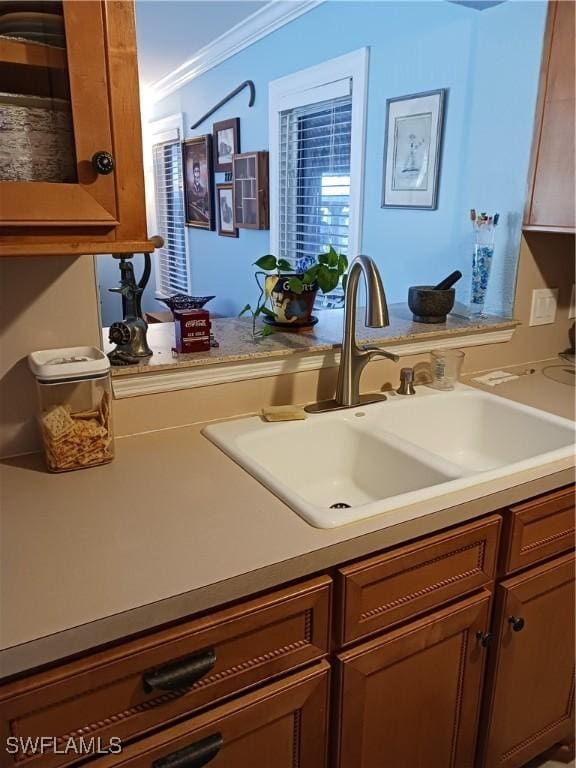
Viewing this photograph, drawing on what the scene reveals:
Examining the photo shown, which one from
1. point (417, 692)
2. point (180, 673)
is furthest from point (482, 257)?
point (180, 673)

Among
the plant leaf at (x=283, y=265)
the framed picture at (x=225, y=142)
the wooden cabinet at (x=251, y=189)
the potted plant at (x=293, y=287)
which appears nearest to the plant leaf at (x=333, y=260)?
the potted plant at (x=293, y=287)

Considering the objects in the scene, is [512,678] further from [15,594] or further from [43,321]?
[43,321]

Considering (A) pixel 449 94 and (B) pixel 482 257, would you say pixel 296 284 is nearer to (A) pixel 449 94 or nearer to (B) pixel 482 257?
(B) pixel 482 257

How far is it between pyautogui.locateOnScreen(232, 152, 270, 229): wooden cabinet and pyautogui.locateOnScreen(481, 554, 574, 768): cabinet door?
283 cm

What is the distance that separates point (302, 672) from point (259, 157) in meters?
3.15

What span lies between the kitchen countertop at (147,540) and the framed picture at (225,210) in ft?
10.1

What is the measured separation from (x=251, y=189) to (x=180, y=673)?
3.28m

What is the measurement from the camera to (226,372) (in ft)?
4.59

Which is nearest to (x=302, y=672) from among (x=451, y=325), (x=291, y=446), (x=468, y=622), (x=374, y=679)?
(x=374, y=679)

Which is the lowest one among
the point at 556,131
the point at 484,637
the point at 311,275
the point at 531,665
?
the point at 531,665

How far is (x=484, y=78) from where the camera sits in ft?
5.89

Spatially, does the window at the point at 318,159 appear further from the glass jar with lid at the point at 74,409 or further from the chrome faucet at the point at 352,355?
the glass jar with lid at the point at 74,409

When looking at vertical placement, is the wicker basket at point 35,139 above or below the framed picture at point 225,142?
below

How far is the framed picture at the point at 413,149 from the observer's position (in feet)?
7.06
